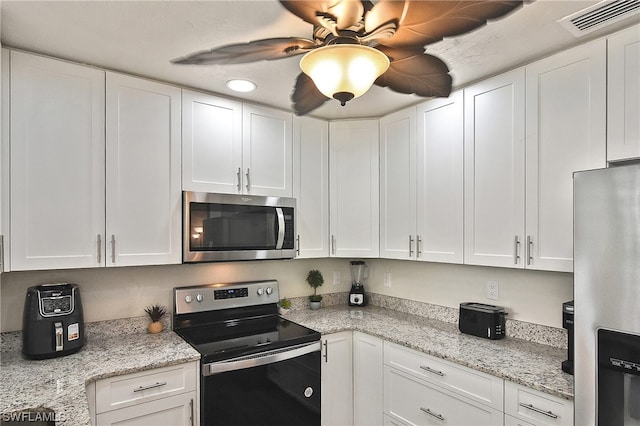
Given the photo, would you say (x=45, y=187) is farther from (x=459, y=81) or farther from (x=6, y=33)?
(x=459, y=81)

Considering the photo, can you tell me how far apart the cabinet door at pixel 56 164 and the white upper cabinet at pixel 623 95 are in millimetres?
2414

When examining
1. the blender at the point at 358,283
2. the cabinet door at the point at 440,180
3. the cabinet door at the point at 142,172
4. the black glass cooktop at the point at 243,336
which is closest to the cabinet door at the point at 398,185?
the cabinet door at the point at 440,180

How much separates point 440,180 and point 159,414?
200cm

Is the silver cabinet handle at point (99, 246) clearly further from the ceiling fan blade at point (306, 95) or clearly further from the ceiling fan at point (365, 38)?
the ceiling fan blade at point (306, 95)

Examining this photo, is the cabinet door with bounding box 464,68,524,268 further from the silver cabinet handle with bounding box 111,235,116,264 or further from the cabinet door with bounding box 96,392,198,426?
the silver cabinet handle with bounding box 111,235,116,264

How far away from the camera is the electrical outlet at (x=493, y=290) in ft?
7.92

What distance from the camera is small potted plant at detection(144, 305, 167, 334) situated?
235cm

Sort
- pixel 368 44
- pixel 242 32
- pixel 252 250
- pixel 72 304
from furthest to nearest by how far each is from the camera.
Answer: pixel 252 250 < pixel 72 304 < pixel 242 32 < pixel 368 44

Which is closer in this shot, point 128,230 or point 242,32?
point 242,32

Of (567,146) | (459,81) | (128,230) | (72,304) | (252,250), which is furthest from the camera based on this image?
(252,250)

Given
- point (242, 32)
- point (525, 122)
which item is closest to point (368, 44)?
point (242, 32)

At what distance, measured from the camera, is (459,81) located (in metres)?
2.27

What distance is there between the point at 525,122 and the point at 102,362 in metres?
2.38

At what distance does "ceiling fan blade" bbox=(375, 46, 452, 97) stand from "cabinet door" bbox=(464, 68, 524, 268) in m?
0.34
